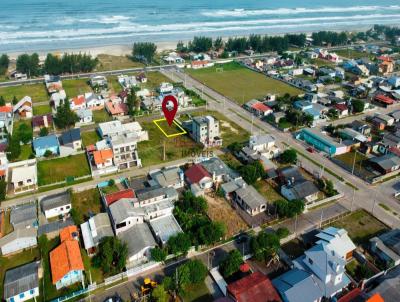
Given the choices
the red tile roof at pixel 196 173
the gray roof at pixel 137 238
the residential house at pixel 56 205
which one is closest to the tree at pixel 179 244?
the gray roof at pixel 137 238

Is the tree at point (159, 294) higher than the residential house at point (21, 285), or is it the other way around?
the tree at point (159, 294)

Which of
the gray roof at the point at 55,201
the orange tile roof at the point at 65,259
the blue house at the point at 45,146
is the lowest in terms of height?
the orange tile roof at the point at 65,259

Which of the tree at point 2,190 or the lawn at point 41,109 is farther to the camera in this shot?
the lawn at point 41,109

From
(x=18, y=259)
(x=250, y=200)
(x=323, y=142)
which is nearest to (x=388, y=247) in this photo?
(x=250, y=200)

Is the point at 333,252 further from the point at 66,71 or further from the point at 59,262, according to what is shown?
the point at 66,71

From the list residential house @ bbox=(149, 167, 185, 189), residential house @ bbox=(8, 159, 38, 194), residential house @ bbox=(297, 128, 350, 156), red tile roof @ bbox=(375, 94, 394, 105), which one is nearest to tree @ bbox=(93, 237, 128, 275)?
residential house @ bbox=(149, 167, 185, 189)

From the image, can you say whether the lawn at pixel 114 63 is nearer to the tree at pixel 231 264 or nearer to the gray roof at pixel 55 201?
the gray roof at pixel 55 201

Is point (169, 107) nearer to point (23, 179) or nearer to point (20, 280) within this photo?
point (23, 179)
